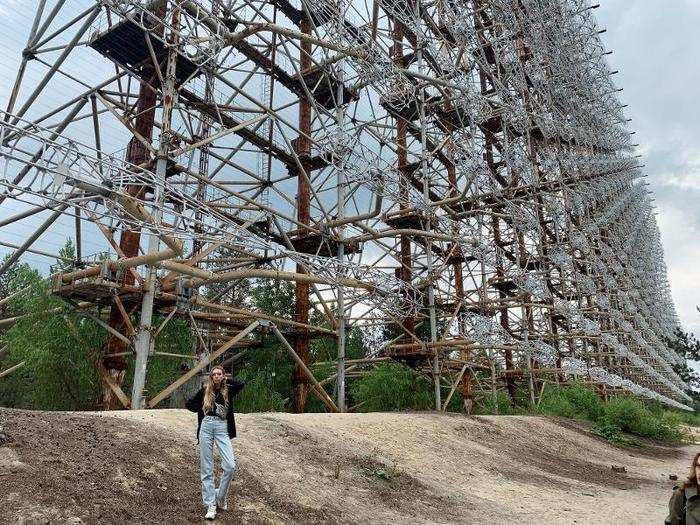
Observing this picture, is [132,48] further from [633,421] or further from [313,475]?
[633,421]

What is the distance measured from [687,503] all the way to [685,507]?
0.16 ft

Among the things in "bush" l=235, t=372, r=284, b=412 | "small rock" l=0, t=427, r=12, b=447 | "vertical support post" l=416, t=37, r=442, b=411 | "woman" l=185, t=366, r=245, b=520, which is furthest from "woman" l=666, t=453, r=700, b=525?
"vertical support post" l=416, t=37, r=442, b=411

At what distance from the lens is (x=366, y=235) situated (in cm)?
1811

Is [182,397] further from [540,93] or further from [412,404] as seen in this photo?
[540,93]

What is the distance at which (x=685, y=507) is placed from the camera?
12.6ft

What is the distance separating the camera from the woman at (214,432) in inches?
217

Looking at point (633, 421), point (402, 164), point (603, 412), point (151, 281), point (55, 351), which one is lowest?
point (633, 421)

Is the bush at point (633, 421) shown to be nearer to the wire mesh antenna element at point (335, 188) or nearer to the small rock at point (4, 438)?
the wire mesh antenna element at point (335, 188)

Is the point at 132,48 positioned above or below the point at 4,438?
above

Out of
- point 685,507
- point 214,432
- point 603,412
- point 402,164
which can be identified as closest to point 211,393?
point 214,432

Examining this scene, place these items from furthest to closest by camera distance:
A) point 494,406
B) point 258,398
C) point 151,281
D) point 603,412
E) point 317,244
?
point 603,412 < point 494,406 < point 317,244 < point 258,398 < point 151,281

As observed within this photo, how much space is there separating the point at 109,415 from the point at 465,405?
50.9 feet

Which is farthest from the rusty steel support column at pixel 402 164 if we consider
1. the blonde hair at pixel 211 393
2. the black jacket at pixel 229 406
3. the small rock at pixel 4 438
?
the small rock at pixel 4 438

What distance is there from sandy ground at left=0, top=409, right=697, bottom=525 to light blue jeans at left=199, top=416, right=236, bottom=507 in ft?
0.70
